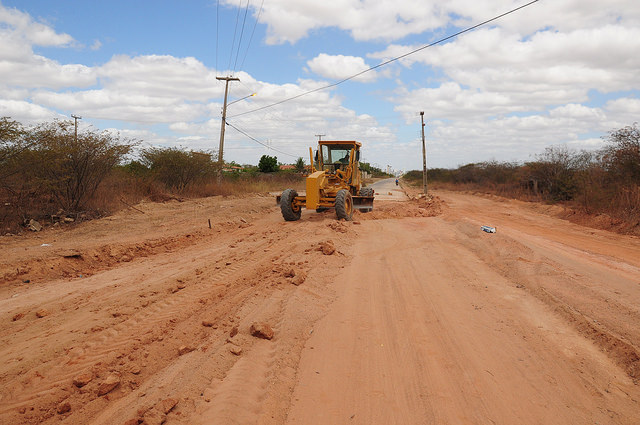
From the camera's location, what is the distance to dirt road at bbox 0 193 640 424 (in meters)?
3.49

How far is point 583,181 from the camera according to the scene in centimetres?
1980

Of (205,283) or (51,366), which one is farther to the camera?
(205,283)

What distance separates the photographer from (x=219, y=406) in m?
3.30

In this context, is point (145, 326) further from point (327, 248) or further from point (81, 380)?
point (327, 248)

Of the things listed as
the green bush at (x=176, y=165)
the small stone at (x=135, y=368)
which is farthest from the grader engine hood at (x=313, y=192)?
the green bush at (x=176, y=165)

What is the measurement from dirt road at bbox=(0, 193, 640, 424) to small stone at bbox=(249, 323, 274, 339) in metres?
0.12

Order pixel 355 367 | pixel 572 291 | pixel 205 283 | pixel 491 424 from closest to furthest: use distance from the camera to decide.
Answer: pixel 491 424
pixel 355 367
pixel 572 291
pixel 205 283

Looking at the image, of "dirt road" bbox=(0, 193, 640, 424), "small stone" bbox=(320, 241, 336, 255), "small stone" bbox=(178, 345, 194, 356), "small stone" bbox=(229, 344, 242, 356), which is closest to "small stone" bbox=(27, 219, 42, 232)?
"dirt road" bbox=(0, 193, 640, 424)

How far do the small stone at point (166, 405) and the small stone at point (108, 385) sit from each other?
2.71 feet

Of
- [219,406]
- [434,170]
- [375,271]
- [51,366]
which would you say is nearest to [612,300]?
[375,271]

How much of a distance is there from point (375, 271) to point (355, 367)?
3657 millimetres

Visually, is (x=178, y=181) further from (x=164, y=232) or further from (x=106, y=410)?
(x=106, y=410)

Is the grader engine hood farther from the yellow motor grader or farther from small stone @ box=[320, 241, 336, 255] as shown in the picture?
small stone @ box=[320, 241, 336, 255]

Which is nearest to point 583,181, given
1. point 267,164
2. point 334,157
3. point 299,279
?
point 334,157
